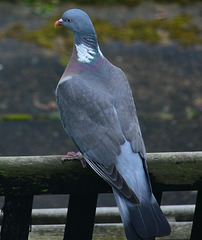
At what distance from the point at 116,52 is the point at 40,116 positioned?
1.49m

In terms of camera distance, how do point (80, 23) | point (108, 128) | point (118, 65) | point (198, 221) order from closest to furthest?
point (198, 221)
point (108, 128)
point (80, 23)
point (118, 65)

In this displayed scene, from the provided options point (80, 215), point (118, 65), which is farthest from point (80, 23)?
point (118, 65)

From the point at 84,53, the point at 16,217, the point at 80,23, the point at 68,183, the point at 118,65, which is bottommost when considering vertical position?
the point at 16,217

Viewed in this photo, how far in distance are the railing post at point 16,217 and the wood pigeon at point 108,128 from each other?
1.11ft

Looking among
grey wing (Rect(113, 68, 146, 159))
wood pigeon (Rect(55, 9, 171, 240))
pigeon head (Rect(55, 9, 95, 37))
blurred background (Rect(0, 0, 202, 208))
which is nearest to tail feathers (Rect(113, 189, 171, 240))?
wood pigeon (Rect(55, 9, 171, 240))

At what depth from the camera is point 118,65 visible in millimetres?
5535

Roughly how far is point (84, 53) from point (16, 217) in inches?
45.7

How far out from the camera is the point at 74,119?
2363 millimetres

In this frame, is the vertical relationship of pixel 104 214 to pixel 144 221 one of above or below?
above

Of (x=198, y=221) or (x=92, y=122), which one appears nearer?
(x=198, y=221)

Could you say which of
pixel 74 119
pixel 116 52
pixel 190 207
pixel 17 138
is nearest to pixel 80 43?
pixel 74 119

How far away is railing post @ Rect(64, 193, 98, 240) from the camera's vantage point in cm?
182

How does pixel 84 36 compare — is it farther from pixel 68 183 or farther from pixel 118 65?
pixel 118 65

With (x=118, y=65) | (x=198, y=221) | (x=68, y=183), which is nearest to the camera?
(x=68, y=183)
